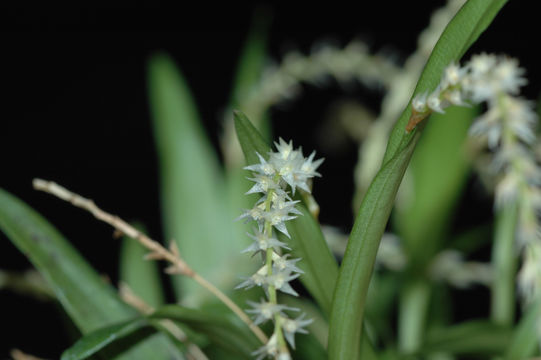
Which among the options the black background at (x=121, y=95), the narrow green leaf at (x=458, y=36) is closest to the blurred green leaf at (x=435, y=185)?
the narrow green leaf at (x=458, y=36)

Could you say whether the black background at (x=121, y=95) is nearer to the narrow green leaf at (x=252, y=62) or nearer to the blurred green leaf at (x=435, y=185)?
the narrow green leaf at (x=252, y=62)

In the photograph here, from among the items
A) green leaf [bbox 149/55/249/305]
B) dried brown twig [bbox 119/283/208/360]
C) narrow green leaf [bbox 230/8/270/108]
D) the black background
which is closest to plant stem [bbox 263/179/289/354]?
dried brown twig [bbox 119/283/208/360]

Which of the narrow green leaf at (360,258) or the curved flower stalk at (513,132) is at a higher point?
the curved flower stalk at (513,132)

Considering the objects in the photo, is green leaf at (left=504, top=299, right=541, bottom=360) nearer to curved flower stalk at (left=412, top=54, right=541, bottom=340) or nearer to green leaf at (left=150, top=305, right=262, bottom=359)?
curved flower stalk at (left=412, top=54, right=541, bottom=340)

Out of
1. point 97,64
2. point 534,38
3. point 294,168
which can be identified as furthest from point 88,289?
point 97,64

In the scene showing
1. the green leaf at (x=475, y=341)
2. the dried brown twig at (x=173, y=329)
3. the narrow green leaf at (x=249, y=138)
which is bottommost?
the green leaf at (x=475, y=341)

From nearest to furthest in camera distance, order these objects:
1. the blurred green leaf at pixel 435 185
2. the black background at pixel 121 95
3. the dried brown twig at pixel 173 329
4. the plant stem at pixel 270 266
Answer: the plant stem at pixel 270 266, the dried brown twig at pixel 173 329, the blurred green leaf at pixel 435 185, the black background at pixel 121 95
